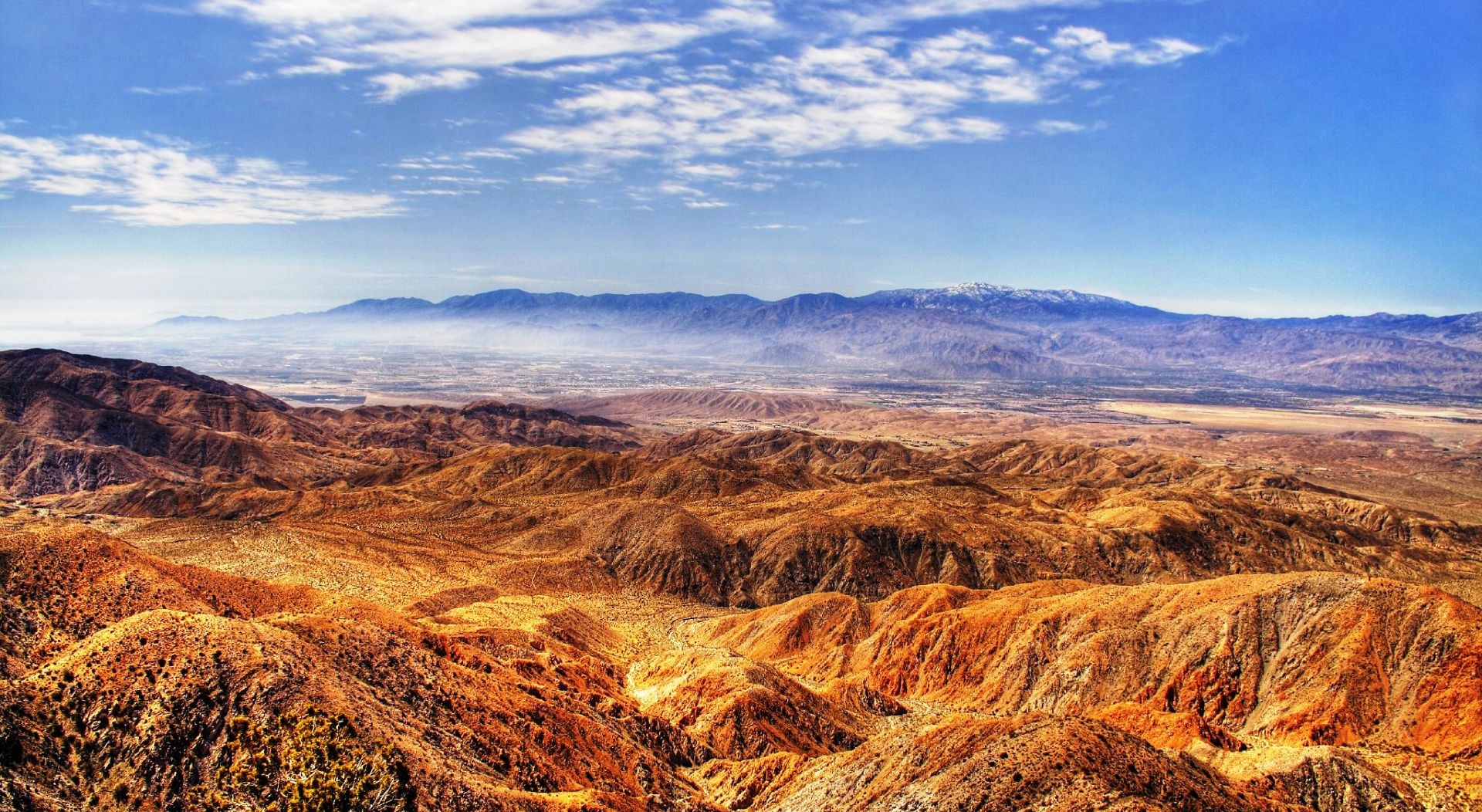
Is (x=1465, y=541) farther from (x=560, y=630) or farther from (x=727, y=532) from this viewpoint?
(x=560, y=630)

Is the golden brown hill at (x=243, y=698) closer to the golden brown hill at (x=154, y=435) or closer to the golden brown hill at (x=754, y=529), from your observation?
the golden brown hill at (x=754, y=529)

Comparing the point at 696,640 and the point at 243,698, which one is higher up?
the point at 243,698

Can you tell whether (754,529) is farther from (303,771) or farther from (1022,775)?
(303,771)

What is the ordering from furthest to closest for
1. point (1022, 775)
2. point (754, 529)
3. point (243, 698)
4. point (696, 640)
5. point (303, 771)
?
point (754, 529) → point (696, 640) → point (1022, 775) → point (243, 698) → point (303, 771)

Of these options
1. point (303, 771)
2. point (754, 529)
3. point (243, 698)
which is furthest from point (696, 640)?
point (303, 771)

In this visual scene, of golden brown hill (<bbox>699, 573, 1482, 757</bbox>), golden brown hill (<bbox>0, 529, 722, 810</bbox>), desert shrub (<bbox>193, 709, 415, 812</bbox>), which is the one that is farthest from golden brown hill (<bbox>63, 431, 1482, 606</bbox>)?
desert shrub (<bbox>193, 709, 415, 812</bbox>)

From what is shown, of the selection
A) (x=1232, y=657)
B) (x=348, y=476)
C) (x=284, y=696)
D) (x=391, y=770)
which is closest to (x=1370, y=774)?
(x=1232, y=657)

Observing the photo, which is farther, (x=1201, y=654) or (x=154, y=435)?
(x=154, y=435)
